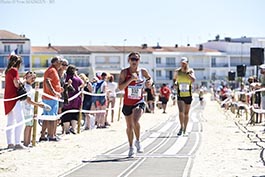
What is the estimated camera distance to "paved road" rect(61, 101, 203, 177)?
1076cm

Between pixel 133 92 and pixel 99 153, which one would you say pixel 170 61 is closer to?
pixel 99 153

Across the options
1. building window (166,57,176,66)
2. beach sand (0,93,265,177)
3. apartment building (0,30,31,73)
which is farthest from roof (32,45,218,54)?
beach sand (0,93,265,177)

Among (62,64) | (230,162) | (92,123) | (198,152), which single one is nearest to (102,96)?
(92,123)

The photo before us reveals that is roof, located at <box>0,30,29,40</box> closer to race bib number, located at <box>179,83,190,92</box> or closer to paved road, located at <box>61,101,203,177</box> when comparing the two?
race bib number, located at <box>179,83,190,92</box>

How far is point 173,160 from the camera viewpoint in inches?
481

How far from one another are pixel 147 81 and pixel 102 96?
320 inches

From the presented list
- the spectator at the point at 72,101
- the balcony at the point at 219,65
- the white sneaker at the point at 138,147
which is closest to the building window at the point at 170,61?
the balcony at the point at 219,65

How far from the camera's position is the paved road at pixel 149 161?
35.3ft

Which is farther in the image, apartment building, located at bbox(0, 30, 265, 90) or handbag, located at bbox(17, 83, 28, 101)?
apartment building, located at bbox(0, 30, 265, 90)

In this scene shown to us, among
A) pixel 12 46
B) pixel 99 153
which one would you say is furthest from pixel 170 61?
pixel 99 153

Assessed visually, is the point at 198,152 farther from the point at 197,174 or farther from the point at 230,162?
the point at 197,174

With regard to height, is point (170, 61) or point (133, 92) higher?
point (170, 61)

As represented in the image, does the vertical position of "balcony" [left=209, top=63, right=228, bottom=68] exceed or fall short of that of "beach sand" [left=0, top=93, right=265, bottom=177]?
it exceeds it

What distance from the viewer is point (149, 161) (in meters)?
12.0
